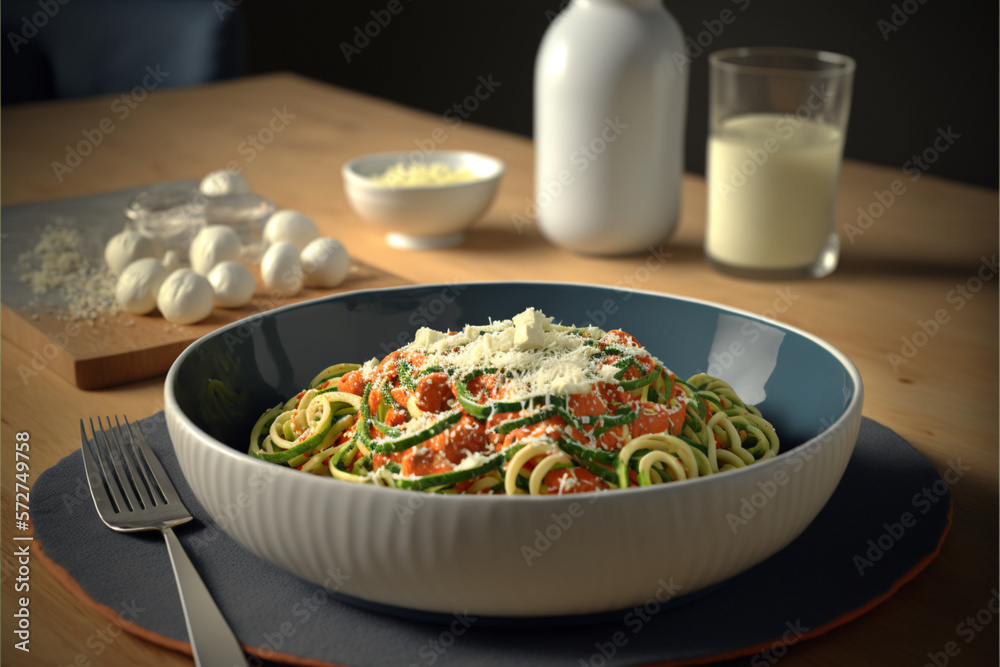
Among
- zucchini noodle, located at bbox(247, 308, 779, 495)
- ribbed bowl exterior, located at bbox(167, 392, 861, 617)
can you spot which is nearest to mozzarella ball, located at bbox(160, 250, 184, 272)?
zucchini noodle, located at bbox(247, 308, 779, 495)

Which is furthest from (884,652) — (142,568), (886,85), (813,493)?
(886,85)

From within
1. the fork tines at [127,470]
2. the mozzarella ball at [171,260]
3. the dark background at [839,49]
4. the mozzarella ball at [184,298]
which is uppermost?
the fork tines at [127,470]

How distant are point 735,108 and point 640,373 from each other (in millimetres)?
961

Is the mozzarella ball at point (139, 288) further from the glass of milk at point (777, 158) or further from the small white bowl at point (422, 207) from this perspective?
the glass of milk at point (777, 158)

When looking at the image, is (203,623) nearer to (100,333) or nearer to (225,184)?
(100,333)

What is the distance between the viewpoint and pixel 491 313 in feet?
4.23

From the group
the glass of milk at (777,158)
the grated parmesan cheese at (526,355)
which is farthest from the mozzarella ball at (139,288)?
the glass of milk at (777,158)

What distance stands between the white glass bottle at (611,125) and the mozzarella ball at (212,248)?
0.60 metres

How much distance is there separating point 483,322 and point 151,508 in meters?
0.49

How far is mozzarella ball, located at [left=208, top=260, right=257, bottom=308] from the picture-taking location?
157 centimetres

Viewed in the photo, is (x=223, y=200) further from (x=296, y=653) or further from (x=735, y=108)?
(x=296, y=653)

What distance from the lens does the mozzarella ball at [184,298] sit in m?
1.48

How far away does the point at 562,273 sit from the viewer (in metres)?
1.83

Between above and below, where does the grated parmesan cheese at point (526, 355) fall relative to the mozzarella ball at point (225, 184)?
above
